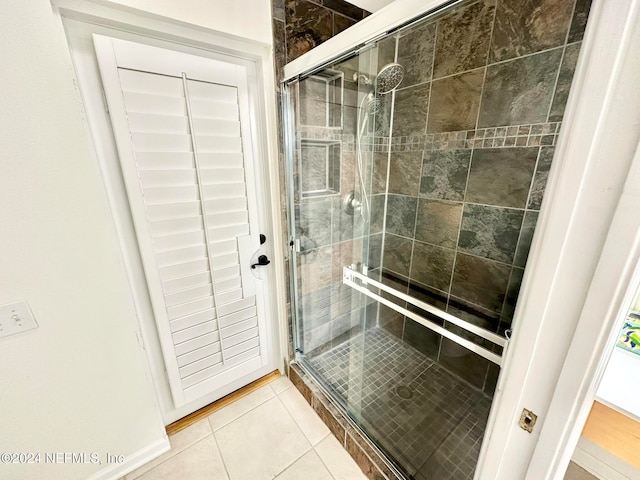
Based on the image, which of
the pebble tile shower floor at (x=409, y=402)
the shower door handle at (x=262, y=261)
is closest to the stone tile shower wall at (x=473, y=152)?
the pebble tile shower floor at (x=409, y=402)

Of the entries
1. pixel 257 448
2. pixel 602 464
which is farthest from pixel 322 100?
pixel 257 448

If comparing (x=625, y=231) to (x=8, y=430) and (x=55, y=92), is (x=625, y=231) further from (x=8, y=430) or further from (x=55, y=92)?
(x=8, y=430)

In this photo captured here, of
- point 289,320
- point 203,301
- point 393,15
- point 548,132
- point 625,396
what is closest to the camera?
point 625,396

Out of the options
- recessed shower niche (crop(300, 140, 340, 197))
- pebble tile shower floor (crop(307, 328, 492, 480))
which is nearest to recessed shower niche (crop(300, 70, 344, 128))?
recessed shower niche (crop(300, 140, 340, 197))

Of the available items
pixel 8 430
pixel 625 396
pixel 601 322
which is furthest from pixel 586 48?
pixel 8 430

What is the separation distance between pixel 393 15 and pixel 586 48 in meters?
0.63

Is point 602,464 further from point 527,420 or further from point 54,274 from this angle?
Answer: point 54,274

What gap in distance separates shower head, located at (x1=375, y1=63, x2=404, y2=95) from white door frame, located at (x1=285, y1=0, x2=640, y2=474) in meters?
1.25

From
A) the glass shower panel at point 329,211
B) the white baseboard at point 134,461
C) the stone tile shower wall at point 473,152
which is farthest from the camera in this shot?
the glass shower panel at point 329,211

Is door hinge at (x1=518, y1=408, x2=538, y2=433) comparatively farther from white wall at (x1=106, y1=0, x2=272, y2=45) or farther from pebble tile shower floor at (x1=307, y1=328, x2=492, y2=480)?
white wall at (x1=106, y1=0, x2=272, y2=45)

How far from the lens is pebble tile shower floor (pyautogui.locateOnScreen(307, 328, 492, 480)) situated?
4.07ft

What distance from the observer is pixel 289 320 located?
1.72 metres

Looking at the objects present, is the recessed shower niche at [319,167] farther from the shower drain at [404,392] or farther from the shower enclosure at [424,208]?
the shower drain at [404,392]

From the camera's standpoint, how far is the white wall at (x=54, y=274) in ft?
2.67
